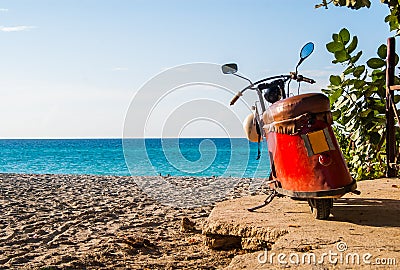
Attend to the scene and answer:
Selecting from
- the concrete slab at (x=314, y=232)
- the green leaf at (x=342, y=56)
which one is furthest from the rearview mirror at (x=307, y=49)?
the green leaf at (x=342, y=56)

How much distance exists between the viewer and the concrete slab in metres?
3.62

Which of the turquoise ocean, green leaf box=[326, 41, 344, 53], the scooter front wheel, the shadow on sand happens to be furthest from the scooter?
green leaf box=[326, 41, 344, 53]

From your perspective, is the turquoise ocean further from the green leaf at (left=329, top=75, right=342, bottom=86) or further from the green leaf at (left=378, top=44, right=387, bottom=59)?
the green leaf at (left=378, top=44, right=387, bottom=59)

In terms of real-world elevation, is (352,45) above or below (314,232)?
above

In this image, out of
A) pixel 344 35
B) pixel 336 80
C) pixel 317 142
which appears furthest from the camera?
pixel 336 80

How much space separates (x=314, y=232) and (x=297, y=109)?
994 millimetres

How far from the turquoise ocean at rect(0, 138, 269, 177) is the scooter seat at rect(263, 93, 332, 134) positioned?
0.54 metres

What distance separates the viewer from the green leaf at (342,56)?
6.81 m

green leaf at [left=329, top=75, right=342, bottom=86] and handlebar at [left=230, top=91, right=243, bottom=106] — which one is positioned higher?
green leaf at [left=329, top=75, right=342, bottom=86]

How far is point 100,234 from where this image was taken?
652cm

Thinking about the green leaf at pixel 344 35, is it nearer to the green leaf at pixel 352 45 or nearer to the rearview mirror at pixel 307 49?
the green leaf at pixel 352 45

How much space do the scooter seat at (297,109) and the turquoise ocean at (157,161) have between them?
54 cm

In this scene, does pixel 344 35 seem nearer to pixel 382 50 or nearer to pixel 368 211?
pixel 382 50

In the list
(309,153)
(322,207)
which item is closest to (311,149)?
(309,153)
